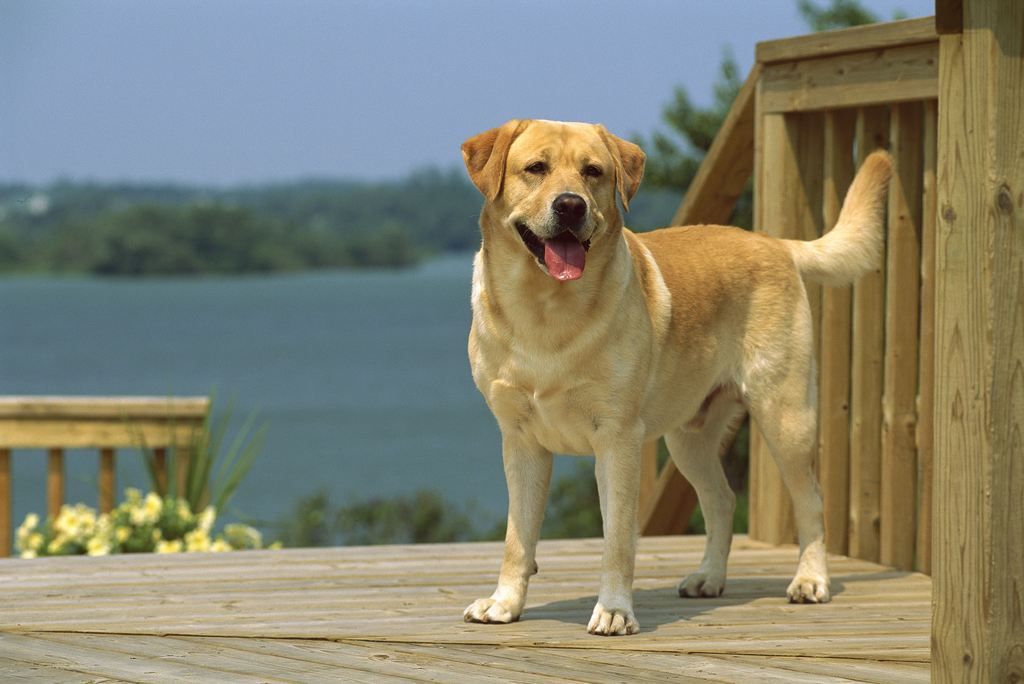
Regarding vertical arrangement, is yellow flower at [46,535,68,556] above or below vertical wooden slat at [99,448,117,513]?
below

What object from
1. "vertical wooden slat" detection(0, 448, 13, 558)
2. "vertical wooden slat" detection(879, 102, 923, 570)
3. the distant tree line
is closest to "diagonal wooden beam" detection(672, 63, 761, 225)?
"vertical wooden slat" detection(879, 102, 923, 570)

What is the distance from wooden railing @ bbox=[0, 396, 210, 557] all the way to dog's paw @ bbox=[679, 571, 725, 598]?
313 cm

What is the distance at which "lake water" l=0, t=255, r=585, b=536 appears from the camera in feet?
98.9

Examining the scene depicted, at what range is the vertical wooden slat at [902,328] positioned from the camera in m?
4.45

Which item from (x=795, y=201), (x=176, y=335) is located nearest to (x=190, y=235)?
(x=176, y=335)

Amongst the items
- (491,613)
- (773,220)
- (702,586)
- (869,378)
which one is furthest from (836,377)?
(491,613)

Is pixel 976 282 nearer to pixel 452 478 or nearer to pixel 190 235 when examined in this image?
pixel 452 478

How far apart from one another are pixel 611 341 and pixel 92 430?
3.64 meters

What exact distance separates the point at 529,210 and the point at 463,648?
1.08 m

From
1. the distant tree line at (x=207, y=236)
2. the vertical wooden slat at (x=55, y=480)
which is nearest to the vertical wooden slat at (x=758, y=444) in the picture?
the vertical wooden slat at (x=55, y=480)

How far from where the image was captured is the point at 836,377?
187 inches

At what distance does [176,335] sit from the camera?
6906cm

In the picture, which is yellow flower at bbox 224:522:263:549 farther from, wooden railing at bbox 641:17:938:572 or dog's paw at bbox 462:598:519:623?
dog's paw at bbox 462:598:519:623

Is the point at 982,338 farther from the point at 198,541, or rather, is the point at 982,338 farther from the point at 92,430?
the point at 92,430
